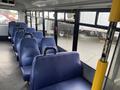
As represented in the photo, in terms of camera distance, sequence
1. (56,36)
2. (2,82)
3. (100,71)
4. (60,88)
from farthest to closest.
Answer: (56,36), (2,82), (60,88), (100,71)

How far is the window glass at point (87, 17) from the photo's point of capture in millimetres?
2479

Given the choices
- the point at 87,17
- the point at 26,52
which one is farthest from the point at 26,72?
the point at 87,17

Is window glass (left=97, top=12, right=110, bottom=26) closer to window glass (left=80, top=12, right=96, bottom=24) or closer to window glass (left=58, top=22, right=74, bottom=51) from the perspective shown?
→ window glass (left=80, top=12, right=96, bottom=24)

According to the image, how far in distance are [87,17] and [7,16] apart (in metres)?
6.54

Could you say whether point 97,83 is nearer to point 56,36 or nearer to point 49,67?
point 49,67

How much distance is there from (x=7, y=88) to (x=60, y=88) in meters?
1.49

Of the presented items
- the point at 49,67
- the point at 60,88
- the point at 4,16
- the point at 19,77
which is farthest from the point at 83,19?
the point at 4,16

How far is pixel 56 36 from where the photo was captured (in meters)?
4.15

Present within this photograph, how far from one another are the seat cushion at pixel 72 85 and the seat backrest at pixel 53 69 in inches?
2.8

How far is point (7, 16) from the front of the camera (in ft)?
26.1

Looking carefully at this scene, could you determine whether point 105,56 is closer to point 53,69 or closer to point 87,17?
point 53,69

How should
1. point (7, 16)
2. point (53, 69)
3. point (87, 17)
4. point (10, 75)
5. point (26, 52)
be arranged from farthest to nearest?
point (7, 16) < point (10, 75) < point (26, 52) < point (87, 17) < point (53, 69)

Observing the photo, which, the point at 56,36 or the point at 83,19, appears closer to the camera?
the point at 83,19

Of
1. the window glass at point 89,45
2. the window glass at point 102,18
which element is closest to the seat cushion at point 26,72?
the window glass at point 89,45
